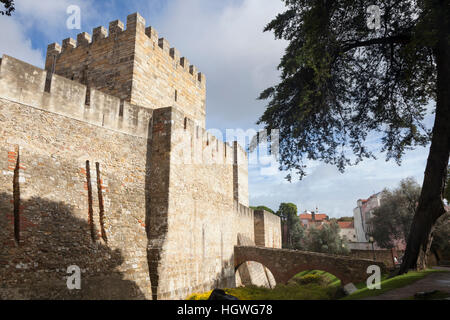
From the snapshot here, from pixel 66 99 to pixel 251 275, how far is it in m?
14.4

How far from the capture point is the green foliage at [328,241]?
3098 cm

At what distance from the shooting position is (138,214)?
8633mm

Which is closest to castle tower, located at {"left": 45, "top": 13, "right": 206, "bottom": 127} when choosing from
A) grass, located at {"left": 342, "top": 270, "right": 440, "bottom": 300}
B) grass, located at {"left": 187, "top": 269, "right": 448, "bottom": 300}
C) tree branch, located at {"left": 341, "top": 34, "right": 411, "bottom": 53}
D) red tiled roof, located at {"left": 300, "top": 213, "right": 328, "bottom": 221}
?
tree branch, located at {"left": 341, "top": 34, "right": 411, "bottom": 53}

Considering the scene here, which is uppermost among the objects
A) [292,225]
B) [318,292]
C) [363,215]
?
[363,215]

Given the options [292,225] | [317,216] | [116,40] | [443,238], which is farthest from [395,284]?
[317,216]

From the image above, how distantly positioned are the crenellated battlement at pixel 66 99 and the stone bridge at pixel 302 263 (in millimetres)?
8287

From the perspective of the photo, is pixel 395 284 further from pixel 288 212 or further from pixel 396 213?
pixel 288 212

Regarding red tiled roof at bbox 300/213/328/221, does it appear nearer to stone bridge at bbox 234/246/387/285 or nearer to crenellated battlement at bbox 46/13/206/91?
stone bridge at bbox 234/246/387/285

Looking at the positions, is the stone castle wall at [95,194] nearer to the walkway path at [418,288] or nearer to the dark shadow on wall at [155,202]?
the dark shadow on wall at [155,202]

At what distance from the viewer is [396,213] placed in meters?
27.4

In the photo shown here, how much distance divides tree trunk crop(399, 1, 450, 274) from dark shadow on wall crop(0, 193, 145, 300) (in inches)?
314

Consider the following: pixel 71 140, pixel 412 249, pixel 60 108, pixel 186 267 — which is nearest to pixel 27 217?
pixel 71 140

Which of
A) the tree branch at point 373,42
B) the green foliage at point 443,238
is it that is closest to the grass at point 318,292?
the tree branch at point 373,42
